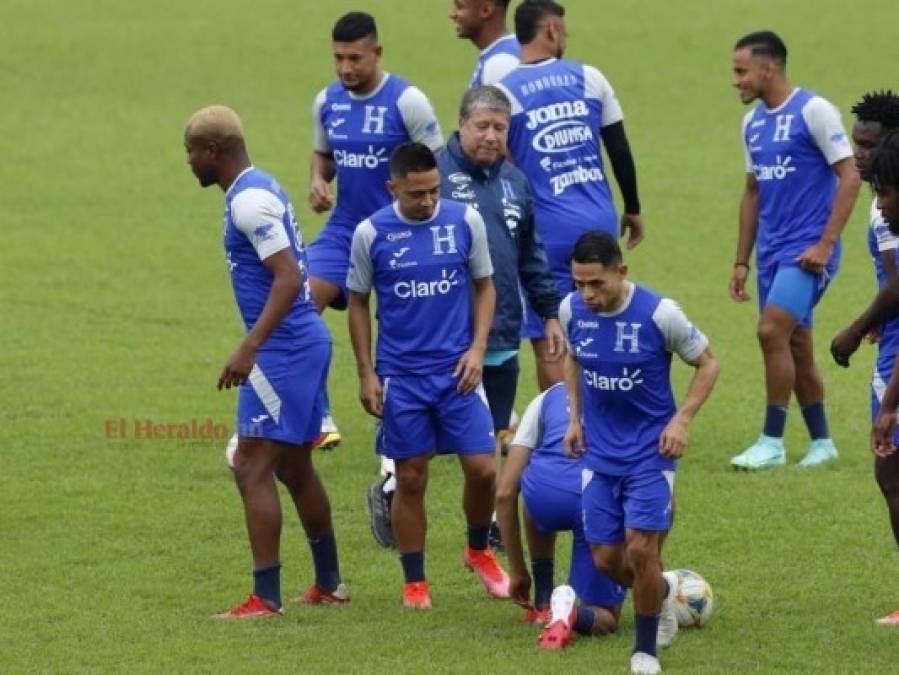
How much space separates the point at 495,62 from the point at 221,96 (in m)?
17.5

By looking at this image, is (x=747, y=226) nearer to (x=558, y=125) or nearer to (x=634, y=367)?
(x=558, y=125)

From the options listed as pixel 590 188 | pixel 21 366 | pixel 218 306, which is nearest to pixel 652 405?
pixel 590 188

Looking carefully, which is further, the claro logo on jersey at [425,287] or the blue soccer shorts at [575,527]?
the claro logo on jersey at [425,287]

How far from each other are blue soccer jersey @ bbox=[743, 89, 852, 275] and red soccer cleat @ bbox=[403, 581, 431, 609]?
12.7 ft

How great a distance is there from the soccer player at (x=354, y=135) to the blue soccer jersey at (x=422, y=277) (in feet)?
6.98

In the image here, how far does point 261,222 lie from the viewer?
9180 millimetres

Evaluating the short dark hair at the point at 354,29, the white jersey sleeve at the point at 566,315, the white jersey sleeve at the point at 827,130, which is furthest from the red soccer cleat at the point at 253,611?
the white jersey sleeve at the point at 827,130

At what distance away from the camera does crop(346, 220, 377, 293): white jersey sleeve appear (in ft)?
31.6

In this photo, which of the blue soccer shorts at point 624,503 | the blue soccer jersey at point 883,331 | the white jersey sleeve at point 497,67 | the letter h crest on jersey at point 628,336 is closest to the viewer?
the blue soccer shorts at point 624,503

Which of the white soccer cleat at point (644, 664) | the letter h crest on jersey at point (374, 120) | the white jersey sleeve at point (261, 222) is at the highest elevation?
the letter h crest on jersey at point (374, 120)

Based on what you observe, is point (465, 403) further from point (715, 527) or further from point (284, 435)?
point (715, 527)

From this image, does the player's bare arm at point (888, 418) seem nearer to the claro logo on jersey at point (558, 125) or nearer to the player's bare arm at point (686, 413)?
the player's bare arm at point (686, 413)

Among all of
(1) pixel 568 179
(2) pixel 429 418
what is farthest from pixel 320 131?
(2) pixel 429 418

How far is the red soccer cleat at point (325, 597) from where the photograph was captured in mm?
9742
